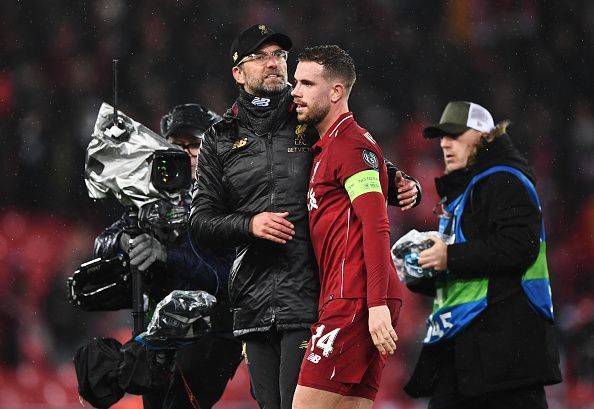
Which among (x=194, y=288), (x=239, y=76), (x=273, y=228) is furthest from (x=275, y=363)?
(x=239, y=76)

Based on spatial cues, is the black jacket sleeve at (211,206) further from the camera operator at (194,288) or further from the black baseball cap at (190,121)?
the black baseball cap at (190,121)

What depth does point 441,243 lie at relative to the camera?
4.64m

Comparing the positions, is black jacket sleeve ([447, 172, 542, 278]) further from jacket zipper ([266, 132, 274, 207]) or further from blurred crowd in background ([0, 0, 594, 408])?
blurred crowd in background ([0, 0, 594, 408])

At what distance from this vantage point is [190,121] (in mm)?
5230

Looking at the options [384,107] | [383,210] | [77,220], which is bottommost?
[77,220]

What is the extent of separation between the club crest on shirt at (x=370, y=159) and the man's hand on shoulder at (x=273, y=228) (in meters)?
0.34

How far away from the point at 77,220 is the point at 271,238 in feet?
17.0

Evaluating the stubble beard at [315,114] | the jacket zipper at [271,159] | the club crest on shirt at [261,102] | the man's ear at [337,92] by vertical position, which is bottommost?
the jacket zipper at [271,159]

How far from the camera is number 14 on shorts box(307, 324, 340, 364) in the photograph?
3.58 meters

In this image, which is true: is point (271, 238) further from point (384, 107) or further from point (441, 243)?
point (384, 107)

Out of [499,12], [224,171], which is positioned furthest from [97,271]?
[499,12]

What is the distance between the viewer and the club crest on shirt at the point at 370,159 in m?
3.68

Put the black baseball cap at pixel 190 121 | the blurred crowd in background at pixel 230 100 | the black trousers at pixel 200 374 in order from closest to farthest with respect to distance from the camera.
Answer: the black trousers at pixel 200 374 → the black baseball cap at pixel 190 121 → the blurred crowd in background at pixel 230 100

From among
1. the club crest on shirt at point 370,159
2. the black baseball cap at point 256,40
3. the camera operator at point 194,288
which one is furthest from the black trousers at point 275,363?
the black baseball cap at point 256,40
